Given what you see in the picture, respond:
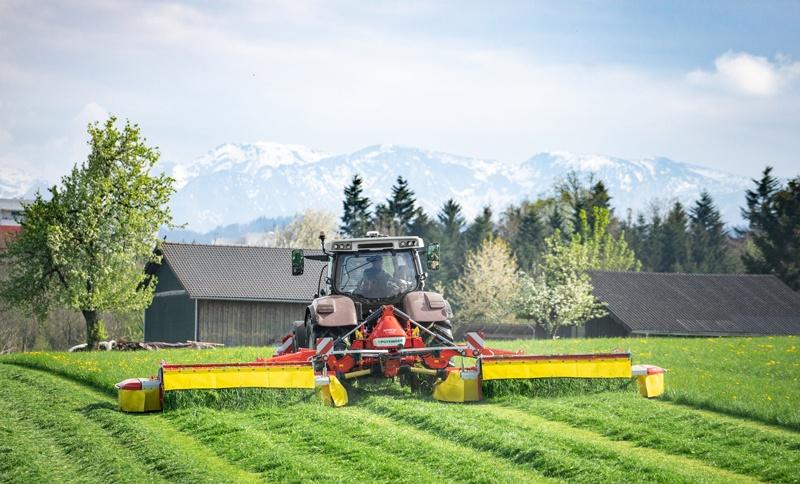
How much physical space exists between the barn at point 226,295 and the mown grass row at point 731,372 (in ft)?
61.2

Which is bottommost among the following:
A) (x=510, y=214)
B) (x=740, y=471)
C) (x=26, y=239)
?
(x=740, y=471)

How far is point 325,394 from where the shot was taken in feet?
55.6

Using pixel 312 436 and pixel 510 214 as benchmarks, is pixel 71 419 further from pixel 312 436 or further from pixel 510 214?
pixel 510 214

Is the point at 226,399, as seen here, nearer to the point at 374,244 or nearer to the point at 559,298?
the point at 374,244

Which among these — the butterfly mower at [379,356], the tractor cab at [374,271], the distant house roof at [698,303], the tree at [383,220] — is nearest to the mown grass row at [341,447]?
the butterfly mower at [379,356]

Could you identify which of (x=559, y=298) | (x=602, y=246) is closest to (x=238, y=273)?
(x=559, y=298)

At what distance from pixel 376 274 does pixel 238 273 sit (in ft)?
117

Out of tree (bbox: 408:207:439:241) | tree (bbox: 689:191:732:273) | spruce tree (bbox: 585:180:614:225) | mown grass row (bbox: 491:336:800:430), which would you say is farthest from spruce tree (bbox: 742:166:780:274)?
mown grass row (bbox: 491:336:800:430)

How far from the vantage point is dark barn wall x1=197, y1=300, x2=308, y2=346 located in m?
52.2

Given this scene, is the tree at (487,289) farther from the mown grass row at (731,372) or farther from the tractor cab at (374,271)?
the tractor cab at (374,271)

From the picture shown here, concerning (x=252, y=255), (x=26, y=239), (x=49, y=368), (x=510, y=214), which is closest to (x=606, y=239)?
(x=510, y=214)

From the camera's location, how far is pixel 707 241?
100750mm

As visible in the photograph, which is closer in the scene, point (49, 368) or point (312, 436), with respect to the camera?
point (312, 436)

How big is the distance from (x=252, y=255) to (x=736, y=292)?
31176 millimetres
